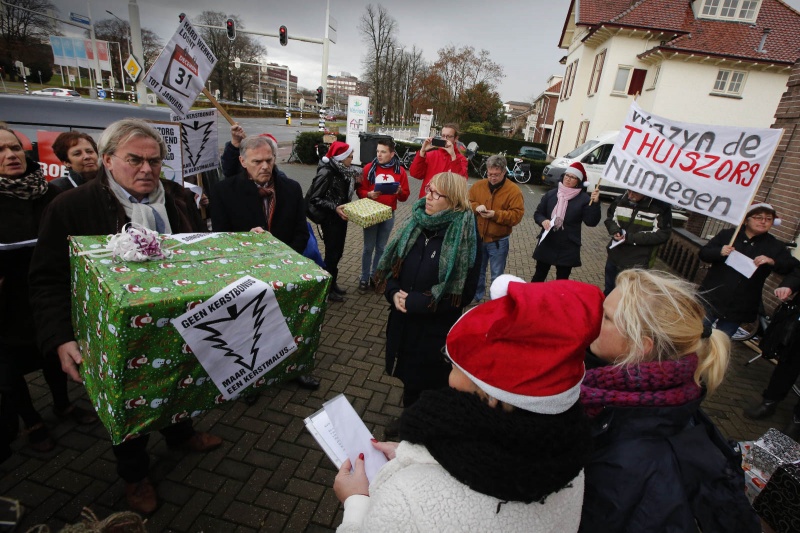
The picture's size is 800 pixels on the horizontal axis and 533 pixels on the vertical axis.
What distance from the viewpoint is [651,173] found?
15.7 feet

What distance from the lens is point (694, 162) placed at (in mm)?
4477

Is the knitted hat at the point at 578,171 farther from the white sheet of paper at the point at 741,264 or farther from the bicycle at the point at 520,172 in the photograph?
the bicycle at the point at 520,172

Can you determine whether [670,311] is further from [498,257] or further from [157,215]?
[498,257]

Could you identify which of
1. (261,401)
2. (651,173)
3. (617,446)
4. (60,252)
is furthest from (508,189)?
(60,252)

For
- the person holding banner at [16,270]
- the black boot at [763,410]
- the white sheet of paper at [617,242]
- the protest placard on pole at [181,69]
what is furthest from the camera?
the white sheet of paper at [617,242]

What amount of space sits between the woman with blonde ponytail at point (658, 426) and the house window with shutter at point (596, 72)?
27.1 meters

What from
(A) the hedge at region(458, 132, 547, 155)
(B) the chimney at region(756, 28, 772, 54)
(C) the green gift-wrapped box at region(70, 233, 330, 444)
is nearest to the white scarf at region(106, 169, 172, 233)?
(C) the green gift-wrapped box at region(70, 233, 330, 444)

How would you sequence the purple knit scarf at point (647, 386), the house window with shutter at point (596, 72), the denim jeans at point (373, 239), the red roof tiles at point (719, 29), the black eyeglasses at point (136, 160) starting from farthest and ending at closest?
the house window with shutter at point (596, 72)
the red roof tiles at point (719, 29)
the denim jeans at point (373, 239)
the black eyeglasses at point (136, 160)
the purple knit scarf at point (647, 386)

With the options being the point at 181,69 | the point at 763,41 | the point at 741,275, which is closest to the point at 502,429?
the point at 181,69

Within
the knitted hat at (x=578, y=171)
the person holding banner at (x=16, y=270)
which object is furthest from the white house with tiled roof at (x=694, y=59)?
the person holding banner at (x=16, y=270)

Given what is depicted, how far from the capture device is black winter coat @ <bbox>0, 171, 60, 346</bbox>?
98.3 inches

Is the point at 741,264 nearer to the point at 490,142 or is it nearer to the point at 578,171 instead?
the point at 578,171

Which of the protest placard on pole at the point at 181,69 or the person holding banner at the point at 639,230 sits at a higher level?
the protest placard on pole at the point at 181,69

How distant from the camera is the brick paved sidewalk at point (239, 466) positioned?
8.05ft
